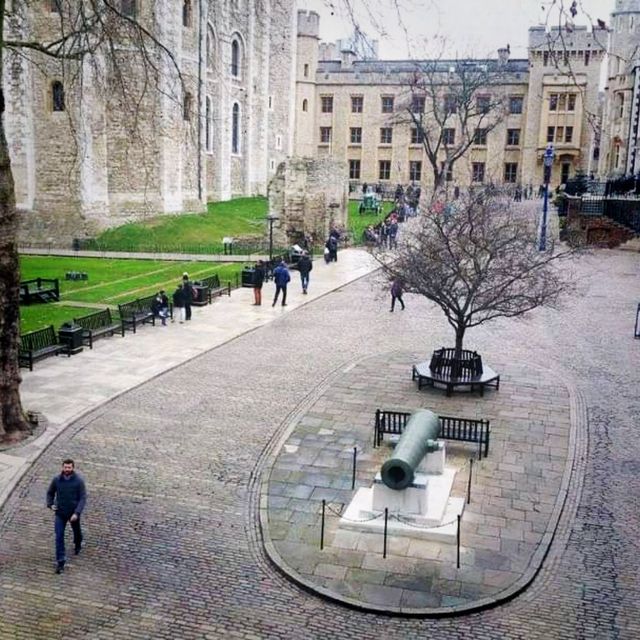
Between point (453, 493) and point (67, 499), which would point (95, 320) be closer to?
point (67, 499)

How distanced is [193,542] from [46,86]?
34485 mm

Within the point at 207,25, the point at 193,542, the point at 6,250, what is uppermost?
the point at 207,25

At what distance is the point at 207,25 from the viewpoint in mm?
46688

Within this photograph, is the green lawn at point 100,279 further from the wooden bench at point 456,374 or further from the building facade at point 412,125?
the building facade at point 412,125

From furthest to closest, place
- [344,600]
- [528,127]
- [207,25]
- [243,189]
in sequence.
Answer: [528,127] → [243,189] → [207,25] → [344,600]

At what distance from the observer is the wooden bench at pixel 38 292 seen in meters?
23.9

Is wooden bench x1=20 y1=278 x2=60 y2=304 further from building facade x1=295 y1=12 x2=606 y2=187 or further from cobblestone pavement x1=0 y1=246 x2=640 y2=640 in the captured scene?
building facade x1=295 y1=12 x2=606 y2=187

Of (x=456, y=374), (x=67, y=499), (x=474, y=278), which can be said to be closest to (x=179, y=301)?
(x=474, y=278)

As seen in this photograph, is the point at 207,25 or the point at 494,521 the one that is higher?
the point at 207,25

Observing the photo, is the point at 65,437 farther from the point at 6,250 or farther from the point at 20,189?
the point at 20,189

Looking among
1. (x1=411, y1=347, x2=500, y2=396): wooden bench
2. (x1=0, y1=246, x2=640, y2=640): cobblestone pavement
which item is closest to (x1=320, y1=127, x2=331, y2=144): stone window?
(x1=0, y1=246, x2=640, y2=640): cobblestone pavement

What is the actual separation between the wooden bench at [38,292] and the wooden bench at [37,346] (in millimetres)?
5889

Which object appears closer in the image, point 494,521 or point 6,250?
point 494,521

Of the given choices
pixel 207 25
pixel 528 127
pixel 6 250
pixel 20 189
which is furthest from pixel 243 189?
pixel 6 250
